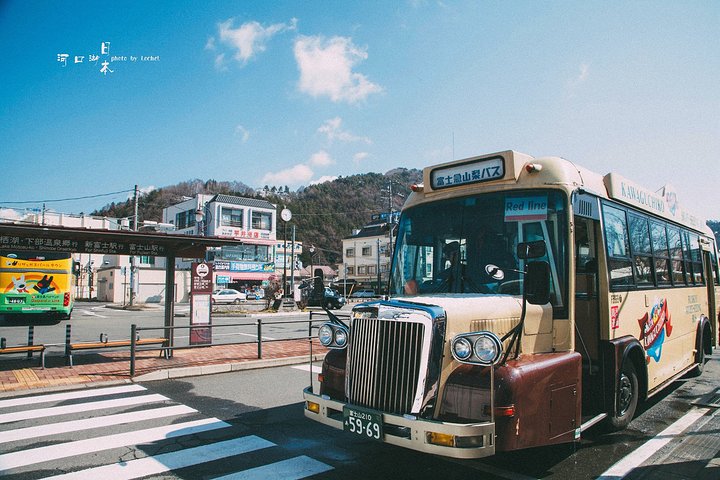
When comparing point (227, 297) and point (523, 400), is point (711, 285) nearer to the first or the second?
point (523, 400)

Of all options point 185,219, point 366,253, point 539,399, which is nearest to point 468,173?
point 539,399

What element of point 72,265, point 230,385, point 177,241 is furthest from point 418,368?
point 72,265

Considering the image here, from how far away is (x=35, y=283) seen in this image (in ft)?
74.4

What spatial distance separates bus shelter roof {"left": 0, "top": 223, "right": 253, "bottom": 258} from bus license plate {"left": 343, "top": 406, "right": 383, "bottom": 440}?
27.2 feet

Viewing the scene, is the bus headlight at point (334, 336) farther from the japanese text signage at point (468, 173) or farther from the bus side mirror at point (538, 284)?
the japanese text signage at point (468, 173)

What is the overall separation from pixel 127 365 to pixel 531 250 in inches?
413

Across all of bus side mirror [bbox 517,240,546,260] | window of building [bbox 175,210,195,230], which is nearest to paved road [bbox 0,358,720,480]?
bus side mirror [bbox 517,240,546,260]

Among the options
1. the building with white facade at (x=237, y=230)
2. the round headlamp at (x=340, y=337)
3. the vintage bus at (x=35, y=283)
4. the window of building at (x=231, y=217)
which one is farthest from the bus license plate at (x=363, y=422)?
the window of building at (x=231, y=217)

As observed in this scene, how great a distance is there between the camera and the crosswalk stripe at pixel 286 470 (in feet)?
15.7

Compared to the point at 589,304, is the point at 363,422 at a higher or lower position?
lower

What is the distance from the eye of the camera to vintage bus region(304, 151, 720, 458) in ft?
12.9

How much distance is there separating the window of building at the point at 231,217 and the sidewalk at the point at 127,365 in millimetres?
44539

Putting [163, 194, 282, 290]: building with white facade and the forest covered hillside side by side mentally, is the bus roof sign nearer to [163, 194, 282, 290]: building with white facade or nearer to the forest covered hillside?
[163, 194, 282, 290]: building with white facade

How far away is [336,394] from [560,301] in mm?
2578
